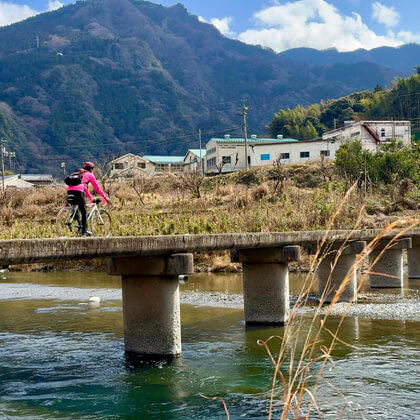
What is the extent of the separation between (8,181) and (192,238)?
80.5 meters

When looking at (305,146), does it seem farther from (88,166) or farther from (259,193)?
(88,166)

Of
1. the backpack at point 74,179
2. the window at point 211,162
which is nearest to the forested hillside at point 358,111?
the window at point 211,162

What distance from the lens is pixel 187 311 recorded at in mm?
19031

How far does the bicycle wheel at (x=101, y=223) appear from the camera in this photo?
12962 mm

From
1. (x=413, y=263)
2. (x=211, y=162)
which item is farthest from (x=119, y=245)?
(x=211, y=162)

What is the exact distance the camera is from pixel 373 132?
77.8 meters

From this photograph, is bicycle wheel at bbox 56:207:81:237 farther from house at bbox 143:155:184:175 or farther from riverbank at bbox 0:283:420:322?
house at bbox 143:155:184:175

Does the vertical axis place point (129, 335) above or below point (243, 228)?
below

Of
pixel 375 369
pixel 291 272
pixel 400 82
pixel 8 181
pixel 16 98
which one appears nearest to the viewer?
pixel 375 369

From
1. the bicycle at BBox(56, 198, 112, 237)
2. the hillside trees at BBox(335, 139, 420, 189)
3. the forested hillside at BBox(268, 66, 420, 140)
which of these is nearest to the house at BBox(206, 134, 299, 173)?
the forested hillside at BBox(268, 66, 420, 140)

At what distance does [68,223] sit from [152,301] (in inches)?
84.0

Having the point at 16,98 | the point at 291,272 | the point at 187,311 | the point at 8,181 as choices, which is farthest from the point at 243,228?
the point at 16,98

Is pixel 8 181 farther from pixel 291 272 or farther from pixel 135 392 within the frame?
pixel 135 392

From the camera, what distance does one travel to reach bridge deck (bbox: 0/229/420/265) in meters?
9.29
